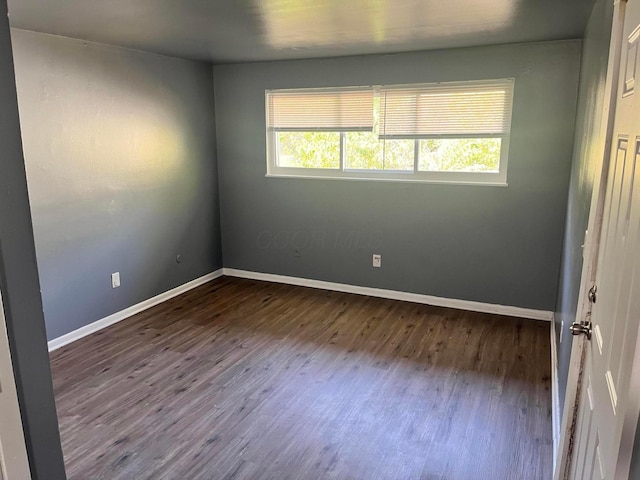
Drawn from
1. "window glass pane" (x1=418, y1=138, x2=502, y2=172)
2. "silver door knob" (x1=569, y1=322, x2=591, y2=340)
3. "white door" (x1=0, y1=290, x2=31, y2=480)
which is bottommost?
"white door" (x1=0, y1=290, x2=31, y2=480)

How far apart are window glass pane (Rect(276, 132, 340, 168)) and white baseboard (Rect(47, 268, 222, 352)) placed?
1.49 meters

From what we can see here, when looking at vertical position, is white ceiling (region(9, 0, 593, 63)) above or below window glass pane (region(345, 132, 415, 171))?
above

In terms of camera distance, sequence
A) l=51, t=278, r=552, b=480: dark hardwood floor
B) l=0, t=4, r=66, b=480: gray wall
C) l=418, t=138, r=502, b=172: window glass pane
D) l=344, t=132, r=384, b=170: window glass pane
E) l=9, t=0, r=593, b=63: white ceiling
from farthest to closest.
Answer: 1. l=344, t=132, r=384, b=170: window glass pane
2. l=418, t=138, r=502, b=172: window glass pane
3. l=9, t=0, r=593, b=63: white ceiling
4. l=51, t=278, r=552, b=480: dark hardwood floor
5. l=0, t=4, r=66, b=480: gray wall

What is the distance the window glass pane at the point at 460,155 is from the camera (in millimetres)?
4094

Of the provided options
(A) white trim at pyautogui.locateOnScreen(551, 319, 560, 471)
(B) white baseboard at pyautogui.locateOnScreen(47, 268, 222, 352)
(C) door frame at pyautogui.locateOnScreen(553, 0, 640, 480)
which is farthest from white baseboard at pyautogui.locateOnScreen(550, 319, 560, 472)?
(B) white baseboard at pyautogui.locateOnScreen(47, 268, 222, 352)

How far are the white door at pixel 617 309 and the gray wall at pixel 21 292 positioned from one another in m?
1.49

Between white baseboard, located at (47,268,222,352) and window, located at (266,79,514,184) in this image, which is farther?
window, located at (266,79,514,184)

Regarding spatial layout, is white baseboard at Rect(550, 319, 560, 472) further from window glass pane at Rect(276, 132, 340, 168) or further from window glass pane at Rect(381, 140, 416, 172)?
window glass pane at Rect(276, 132, 340, 168)

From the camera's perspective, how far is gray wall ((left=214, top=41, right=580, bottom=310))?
12.5ft

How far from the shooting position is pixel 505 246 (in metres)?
4.13

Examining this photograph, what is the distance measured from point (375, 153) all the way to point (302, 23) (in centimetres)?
178

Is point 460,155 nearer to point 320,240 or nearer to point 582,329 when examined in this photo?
point 320,240

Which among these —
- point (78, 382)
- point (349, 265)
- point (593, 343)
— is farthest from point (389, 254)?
point (593, 343)

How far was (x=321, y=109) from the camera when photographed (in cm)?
462
